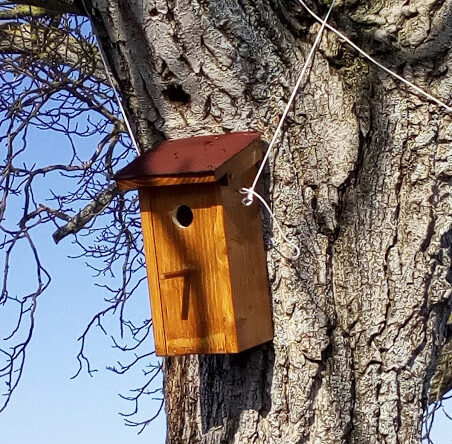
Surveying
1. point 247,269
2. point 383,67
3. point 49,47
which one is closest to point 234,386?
point 247,269

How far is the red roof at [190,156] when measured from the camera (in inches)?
74.8

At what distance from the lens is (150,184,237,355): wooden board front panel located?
6.33 ft

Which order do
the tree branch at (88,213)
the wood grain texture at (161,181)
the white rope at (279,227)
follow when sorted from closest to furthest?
the wood grain texture at (161,181), the white rope at (279,227), the tree branch at (88,213)

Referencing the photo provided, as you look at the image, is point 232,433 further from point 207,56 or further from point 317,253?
point 207,56

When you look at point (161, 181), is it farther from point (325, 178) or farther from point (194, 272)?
point (325, 178)

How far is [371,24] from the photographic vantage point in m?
2.14

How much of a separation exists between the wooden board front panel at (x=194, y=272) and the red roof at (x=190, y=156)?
7 centimetres

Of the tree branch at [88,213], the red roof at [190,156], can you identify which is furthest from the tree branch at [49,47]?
the red roof at [190,156]

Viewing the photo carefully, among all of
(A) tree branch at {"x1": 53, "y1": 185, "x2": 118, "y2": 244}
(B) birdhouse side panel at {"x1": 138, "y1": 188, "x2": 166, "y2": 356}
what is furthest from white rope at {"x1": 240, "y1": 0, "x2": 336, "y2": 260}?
(A) tree branch at {"x1": 53, "y1": 185, "x2": 118, "y2": 244}

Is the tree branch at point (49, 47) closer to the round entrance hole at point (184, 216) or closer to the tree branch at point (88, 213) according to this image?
the tree branch at point (88, 213)

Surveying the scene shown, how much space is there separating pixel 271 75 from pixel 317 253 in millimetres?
461

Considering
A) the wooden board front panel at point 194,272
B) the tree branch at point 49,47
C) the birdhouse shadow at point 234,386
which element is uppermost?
the tree branch at point 49,47

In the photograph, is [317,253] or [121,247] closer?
[317,253]

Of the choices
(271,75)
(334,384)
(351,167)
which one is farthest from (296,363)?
(271,75)
